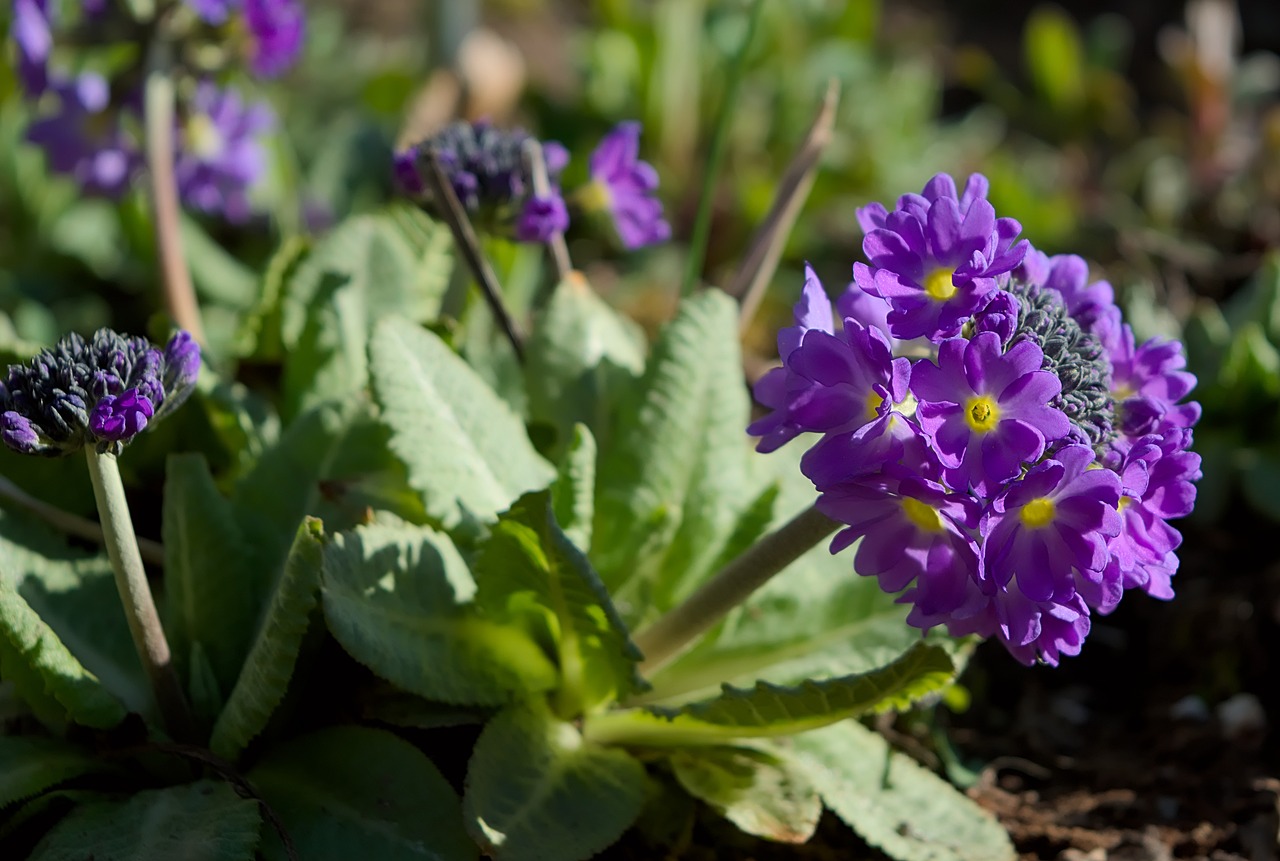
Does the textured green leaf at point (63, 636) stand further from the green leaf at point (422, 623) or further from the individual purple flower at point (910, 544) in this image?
the individual purple flower at point (910, 544)

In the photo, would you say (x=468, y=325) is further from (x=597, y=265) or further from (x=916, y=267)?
(x=597, y=265)

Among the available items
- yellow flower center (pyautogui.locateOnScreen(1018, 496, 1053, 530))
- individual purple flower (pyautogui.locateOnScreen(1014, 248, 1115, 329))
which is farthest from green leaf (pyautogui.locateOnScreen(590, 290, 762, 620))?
yellow flower center (pyautogui.locateOnScreen(1018, 496, 1053, 530))

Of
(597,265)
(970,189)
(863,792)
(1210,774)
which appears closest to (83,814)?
(863,792)

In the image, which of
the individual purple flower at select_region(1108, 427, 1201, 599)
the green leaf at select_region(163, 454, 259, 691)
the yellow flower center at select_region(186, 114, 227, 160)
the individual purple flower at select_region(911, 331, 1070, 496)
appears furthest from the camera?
the yellow flower center at select_region(186, 114, 227, 160)

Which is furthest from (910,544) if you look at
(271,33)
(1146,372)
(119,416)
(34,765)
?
(271,33)

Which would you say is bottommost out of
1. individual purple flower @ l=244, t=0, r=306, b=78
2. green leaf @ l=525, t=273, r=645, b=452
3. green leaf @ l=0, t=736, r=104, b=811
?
green leaf @ l=0, t=736, r=104, b=811

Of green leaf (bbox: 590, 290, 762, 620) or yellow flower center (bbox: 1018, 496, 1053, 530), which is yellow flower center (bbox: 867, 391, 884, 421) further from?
green leaf (bbox: 590, 290, 762, 620)

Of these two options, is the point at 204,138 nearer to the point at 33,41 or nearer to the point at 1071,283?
the point at 33,41
